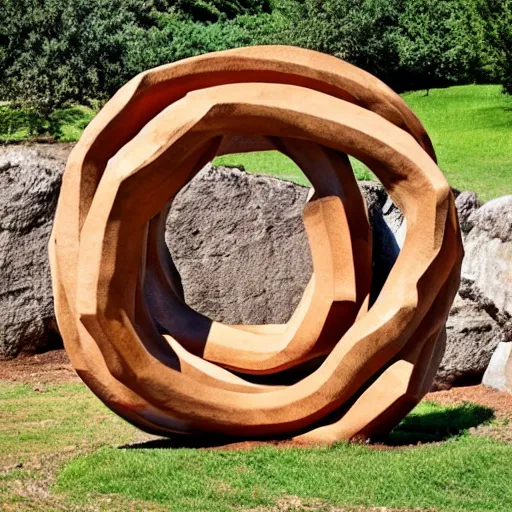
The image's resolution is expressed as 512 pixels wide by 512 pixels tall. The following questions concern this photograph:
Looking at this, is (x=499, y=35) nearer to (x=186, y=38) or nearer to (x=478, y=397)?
(x=186, y=38)

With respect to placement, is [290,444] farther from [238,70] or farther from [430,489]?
[238,70]

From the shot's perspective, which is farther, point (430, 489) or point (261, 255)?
point (261, 255)

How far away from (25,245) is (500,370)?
520cm

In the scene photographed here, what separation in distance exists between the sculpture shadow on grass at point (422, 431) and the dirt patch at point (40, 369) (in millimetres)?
3537

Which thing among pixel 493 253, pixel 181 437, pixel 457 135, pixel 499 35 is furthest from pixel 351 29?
pixel 181 437

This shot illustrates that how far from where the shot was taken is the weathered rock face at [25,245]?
11.4 meters

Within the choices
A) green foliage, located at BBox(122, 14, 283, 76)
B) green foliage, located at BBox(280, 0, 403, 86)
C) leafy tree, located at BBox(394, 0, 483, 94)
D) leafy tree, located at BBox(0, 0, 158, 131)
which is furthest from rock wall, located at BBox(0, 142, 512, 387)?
leafy tree, located at BBox(394, 0, 483, 94)

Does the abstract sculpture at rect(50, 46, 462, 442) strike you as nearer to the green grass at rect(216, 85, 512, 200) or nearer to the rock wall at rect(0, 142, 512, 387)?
the rock wall at rect(0, 142, 512, 387)

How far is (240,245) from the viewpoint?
11523mm

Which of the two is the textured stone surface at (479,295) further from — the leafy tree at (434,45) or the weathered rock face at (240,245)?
the leafy tree at (434,45)

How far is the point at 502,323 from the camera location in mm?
9812

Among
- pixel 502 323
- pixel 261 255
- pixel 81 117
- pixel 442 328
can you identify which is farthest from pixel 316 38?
pixel 442 328

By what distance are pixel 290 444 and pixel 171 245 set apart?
466cm

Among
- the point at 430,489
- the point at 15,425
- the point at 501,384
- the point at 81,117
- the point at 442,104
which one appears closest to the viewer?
the point at 430,489
